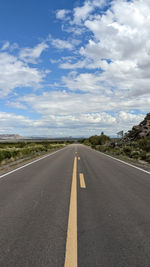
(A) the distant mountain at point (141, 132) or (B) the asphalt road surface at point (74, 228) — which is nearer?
(B) the asphalt road surface at point (74, 228)

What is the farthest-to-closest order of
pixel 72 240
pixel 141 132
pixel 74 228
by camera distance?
1. pixel 141 132
2. pixel 74 228
3. pixel 72 240

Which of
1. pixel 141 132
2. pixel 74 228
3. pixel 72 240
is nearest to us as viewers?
pixel 72 240

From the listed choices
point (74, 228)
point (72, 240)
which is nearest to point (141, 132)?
point (74, 228)

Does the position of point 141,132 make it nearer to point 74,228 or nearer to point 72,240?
point 74,228

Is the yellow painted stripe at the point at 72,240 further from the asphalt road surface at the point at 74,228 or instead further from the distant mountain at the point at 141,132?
the distant mountain at the point at 141,132

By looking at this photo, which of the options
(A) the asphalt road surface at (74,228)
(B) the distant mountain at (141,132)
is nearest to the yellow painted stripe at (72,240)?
(A) the asphalt road surface at (74,228)

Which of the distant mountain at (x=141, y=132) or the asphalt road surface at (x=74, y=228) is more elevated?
the distant mountain at (x=141, y=132)

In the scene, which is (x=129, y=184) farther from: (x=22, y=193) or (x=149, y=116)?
(x=149, y=116)

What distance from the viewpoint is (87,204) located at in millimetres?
5039

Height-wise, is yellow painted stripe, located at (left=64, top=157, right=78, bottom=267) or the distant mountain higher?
the distant mountain

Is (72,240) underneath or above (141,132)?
underneath

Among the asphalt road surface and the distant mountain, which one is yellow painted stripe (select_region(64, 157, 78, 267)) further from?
the distant mountain

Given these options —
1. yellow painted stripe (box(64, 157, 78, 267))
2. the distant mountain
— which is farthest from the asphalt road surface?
the distant mountain

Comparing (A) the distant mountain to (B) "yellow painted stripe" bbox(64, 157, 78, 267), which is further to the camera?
(A) the distant mountain
